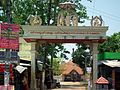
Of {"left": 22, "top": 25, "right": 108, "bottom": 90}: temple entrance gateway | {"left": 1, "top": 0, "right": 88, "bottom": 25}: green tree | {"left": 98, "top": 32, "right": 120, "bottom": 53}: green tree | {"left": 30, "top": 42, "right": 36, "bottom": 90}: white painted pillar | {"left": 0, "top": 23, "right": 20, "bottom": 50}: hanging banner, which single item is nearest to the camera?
{"left": 0, "top": 23, "right": 20, "bottom": 50}: hanging banner

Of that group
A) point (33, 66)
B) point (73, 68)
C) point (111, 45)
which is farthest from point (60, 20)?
point (73, 68)

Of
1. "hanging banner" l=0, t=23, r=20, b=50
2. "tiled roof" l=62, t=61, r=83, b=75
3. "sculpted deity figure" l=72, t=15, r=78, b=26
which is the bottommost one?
"tiled roof" l=62, t=61, r=83, b=75

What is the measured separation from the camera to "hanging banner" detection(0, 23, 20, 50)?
1667 cm

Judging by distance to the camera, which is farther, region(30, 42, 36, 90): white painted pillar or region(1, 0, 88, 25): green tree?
region(1, 0, 88, 25): green tree

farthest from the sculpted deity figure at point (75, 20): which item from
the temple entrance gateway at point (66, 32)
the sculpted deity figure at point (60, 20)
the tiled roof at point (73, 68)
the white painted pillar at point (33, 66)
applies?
the tiled roof at point (73, 68)

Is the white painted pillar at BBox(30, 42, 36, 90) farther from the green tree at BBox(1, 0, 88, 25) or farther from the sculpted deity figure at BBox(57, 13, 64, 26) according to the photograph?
the green tree at BBox(1, 0, 88, 25)

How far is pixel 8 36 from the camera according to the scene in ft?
54.7

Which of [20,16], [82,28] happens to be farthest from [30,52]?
[20,16]

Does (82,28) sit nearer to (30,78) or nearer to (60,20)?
(60,20)

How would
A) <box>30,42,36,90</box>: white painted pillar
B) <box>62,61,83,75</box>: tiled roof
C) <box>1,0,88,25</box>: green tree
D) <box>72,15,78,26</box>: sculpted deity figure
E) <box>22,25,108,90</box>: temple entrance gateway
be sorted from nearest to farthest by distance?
<box>22,25,108,90</box>: temple entrance gateway, <box>72,15,78,26</box>: sculpted deity figure, <box>30,42,36,90</box>: white painted pillar, <box>1,0,88,25</box>: green tree, <box>62,61,83,75</box>: tiled roof

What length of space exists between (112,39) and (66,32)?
35.8 m

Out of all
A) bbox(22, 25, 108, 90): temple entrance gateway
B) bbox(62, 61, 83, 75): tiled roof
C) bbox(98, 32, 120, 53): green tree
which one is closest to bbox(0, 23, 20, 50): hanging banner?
bbox(22, 25, 108, 90): temple entrance gateway

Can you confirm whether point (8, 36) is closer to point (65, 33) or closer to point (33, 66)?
point (65, 33)

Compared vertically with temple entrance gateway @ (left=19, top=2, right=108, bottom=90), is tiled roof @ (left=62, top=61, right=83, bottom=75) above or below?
below
